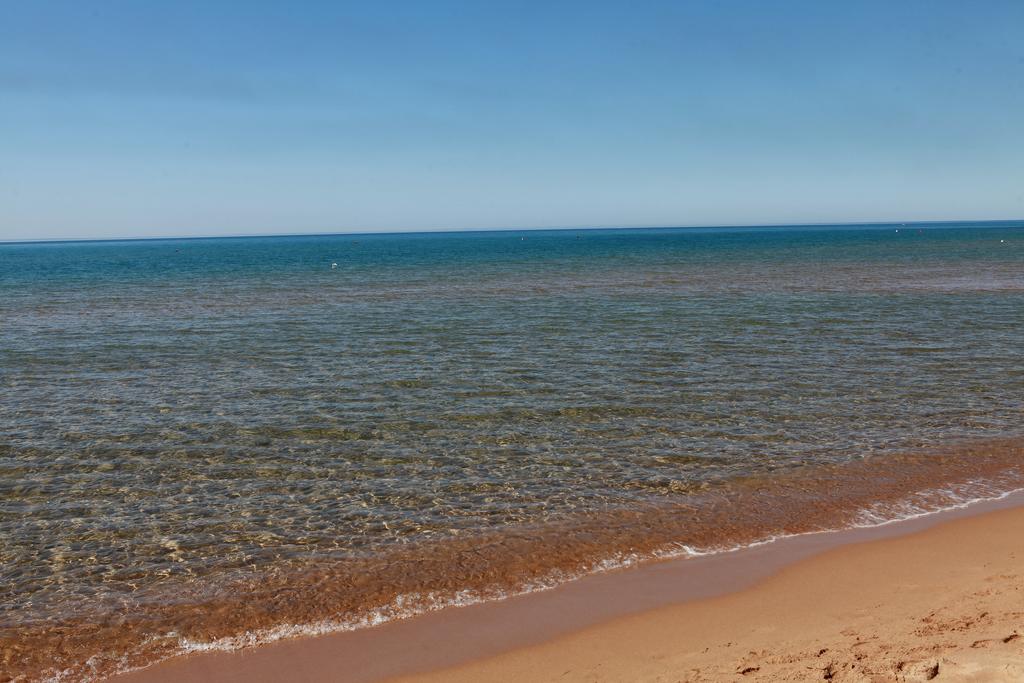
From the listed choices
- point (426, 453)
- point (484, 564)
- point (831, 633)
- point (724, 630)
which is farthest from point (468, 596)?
point (426, 453)

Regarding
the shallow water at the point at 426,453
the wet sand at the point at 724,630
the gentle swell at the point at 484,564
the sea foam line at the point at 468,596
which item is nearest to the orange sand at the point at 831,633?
the wet sand at the point at 724,630

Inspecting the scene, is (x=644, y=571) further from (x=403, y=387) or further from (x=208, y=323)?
(x=208, y=323)

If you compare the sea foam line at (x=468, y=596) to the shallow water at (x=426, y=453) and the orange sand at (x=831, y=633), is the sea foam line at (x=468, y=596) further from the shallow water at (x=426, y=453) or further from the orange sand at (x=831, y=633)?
the orange sand at (x=831, y=633)

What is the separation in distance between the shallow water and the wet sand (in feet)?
2.19

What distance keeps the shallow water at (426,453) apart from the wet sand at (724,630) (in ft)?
2.19

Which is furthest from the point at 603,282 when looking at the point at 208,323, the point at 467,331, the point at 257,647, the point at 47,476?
the point at 257,647

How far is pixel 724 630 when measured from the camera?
27.7ft

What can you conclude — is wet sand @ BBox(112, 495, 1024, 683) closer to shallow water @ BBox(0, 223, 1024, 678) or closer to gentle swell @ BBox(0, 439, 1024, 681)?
gentle swell @ BBox(0, 439, 1024, 681)

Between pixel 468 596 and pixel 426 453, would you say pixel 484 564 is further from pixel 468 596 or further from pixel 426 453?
pixel 426 453

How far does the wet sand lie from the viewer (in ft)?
24.5

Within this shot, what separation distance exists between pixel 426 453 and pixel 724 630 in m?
8.00

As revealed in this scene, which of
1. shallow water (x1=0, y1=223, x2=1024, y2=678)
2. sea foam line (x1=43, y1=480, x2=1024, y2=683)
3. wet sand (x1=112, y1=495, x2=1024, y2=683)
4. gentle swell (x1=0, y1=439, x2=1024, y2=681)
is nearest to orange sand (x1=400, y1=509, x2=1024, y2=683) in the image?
wet sand (x1=112, y1=495, x2=1024, y2=683)

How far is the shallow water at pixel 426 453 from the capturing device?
9875mm

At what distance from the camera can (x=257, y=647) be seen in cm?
837
